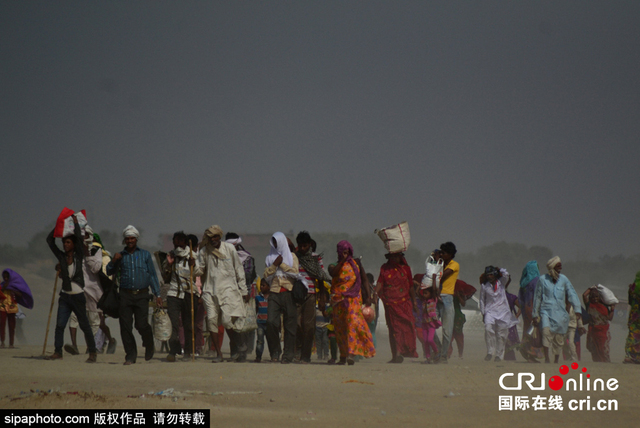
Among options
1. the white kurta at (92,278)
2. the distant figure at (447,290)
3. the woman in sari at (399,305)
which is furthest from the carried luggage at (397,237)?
the white kurta at (92,278)

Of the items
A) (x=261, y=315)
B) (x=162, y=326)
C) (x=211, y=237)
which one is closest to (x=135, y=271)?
(x=211, y=237)

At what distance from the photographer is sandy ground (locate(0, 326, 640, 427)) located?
6.47 metres

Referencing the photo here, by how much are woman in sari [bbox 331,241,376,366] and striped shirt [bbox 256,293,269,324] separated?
1.63 m

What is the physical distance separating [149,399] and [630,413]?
4.77 metres

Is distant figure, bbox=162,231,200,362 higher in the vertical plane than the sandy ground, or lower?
higher

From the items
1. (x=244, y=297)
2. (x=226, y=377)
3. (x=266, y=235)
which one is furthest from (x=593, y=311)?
(x=266, y=235)

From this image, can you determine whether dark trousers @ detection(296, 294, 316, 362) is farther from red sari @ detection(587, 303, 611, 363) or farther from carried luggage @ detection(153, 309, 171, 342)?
red sari @ detection(587, 303, 611, 363)

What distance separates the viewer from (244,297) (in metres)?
11.1

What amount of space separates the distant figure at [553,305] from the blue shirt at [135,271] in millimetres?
6798

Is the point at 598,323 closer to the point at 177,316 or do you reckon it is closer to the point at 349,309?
the point at 349,309

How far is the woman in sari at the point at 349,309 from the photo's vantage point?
10.7 meters

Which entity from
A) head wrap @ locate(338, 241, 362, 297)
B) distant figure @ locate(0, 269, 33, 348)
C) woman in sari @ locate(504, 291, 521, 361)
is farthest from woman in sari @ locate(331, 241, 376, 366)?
distant figure @ locate(0, 269, 33, 348)

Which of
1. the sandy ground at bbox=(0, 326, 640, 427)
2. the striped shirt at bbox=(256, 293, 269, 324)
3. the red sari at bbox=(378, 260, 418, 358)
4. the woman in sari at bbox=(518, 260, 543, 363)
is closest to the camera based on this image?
the sandy ground at bbox=(0, 326, 640, 427)

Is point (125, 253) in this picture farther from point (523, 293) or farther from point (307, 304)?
point (523, 293)
